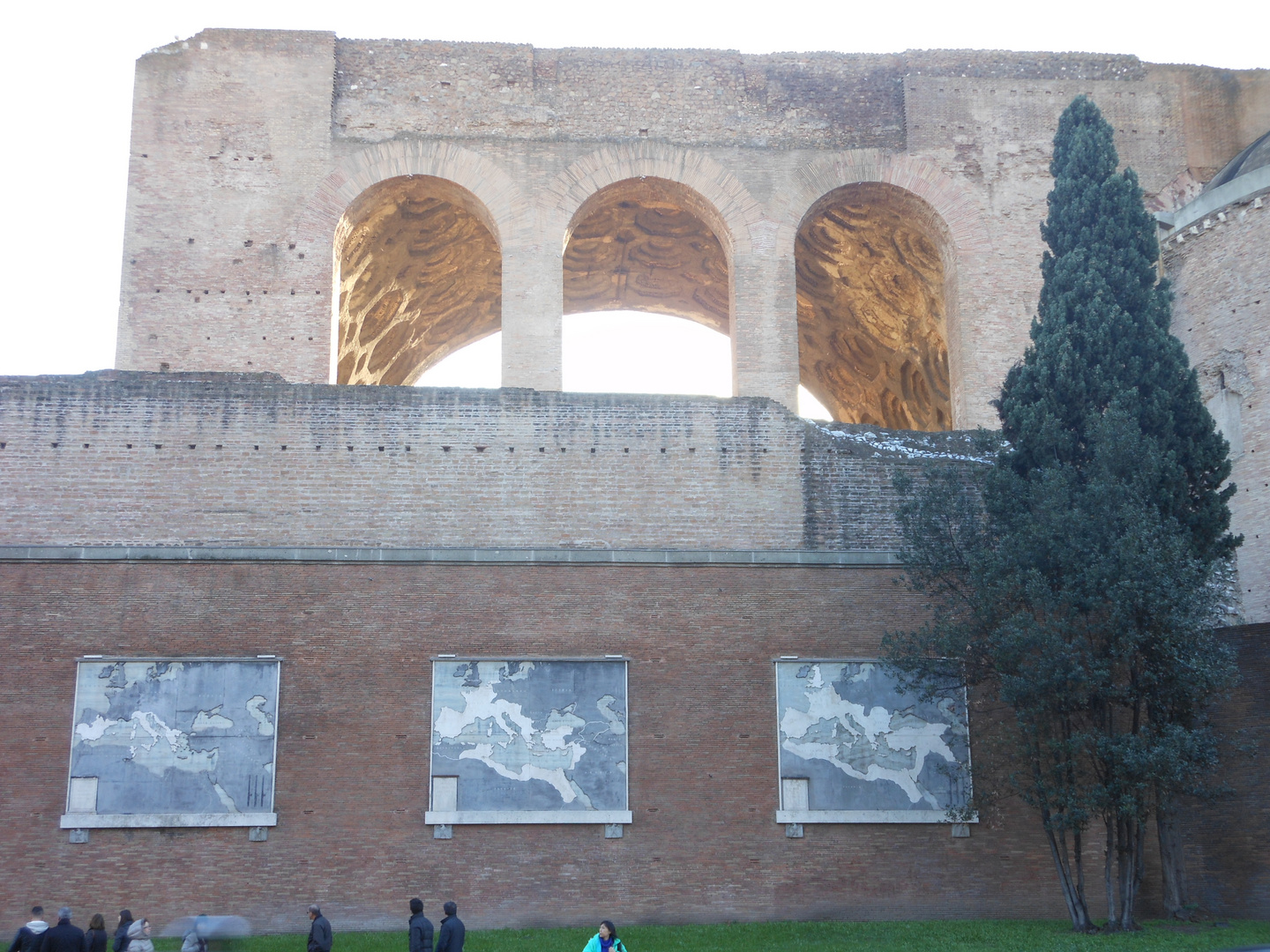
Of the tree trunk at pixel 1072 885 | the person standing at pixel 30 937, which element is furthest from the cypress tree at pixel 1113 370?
the person standing at pixel 30 937

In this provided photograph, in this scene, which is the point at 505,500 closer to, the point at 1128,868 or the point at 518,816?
the point at 518,816

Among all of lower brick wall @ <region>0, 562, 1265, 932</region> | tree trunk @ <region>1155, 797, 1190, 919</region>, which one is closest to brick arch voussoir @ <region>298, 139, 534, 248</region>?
lower brick wall @ <region>0, 562, 1265, 932</region>

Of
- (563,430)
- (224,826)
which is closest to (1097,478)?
(563,430)

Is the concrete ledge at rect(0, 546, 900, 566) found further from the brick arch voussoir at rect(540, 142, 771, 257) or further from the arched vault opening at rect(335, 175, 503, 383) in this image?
the arched vault opening at rect(335, 175, 503, 383)

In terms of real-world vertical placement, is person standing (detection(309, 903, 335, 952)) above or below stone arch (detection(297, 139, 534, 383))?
below

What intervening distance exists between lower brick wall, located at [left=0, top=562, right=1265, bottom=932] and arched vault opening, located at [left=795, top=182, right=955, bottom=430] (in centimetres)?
752

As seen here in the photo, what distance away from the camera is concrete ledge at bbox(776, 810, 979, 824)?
1405 centimetres

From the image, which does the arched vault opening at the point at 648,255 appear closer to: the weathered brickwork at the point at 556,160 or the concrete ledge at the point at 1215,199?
the weathered brickwork at the point at 556,160

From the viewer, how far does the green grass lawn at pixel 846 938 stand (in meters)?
12.4

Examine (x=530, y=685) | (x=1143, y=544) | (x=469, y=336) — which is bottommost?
(x=530, y=685)

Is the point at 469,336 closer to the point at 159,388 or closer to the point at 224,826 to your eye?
the point at 159,388

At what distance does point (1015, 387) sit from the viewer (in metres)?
14.7

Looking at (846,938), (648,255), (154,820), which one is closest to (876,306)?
(648,255)

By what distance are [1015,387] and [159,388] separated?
9502 millimetres
